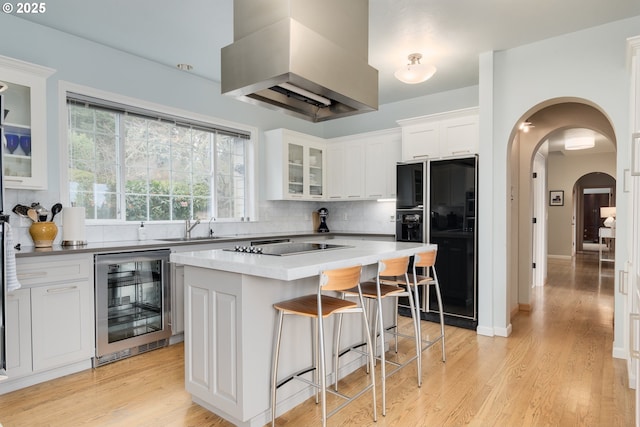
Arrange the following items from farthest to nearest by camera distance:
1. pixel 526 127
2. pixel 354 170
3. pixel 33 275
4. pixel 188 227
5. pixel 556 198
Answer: pixel 556 198
pixel 354 170
pixel 526 127
pixel 188 227
pixel 33 275

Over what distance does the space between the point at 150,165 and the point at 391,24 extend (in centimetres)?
284

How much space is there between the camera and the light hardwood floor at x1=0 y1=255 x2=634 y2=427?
7.22 feet

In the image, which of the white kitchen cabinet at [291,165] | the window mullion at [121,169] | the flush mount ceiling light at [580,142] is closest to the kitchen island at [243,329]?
the window mullion at [121,169]

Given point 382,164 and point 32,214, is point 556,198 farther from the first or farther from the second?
point 32,214

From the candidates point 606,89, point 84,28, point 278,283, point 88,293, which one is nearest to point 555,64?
point 606,89

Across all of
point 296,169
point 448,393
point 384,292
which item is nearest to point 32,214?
point 384,292

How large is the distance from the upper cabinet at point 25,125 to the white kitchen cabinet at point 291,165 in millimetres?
2595

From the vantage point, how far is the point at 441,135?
423 cm

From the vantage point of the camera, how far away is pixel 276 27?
77.3 inches

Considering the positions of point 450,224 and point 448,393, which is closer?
point 448,393

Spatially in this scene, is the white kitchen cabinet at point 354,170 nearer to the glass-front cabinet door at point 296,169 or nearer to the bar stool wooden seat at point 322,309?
the glass-front cabinet door at point 296,169

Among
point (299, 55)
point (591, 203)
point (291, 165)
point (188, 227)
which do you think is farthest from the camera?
point (591, 203)

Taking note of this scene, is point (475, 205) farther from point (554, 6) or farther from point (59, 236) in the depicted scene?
point (59, 236)

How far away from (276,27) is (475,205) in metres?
2.83
